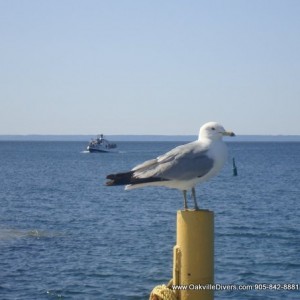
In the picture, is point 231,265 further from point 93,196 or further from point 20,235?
point 93,196

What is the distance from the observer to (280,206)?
153 ft

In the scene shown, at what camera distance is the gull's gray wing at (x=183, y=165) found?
6996mm

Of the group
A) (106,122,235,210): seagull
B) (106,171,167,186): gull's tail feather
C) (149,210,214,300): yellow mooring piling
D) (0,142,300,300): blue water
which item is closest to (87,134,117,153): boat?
(0,142,300,300): blue water

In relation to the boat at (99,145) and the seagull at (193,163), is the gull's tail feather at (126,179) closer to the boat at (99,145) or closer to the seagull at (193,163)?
the seagull at (193,163)

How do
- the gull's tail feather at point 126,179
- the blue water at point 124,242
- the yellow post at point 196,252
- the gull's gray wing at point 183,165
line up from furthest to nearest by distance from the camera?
the blue water at point 124,242, the gull's gray wing at point 183,165, the gull's tail feather at point 126,179, the yellow post at point 196,252

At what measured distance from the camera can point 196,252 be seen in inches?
229

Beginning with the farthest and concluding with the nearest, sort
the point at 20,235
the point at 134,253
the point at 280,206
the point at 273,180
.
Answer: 1. the point at 273,180
2. the point at 280,206
3. the point at 20,235
4. the point at 134,253

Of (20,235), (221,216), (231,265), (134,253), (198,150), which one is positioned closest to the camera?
(198,150)

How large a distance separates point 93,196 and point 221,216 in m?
17.3

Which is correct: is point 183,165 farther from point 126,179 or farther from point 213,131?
point 126,179

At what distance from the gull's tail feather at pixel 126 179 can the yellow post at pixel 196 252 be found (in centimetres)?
88

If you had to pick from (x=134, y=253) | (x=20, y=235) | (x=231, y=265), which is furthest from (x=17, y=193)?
(x=231, y=265)

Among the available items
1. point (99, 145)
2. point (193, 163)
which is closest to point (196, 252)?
point (193, 163)

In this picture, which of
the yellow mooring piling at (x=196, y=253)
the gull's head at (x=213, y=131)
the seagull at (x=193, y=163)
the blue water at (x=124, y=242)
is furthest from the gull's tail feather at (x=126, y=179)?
the blue water at (x=124, y=242)
